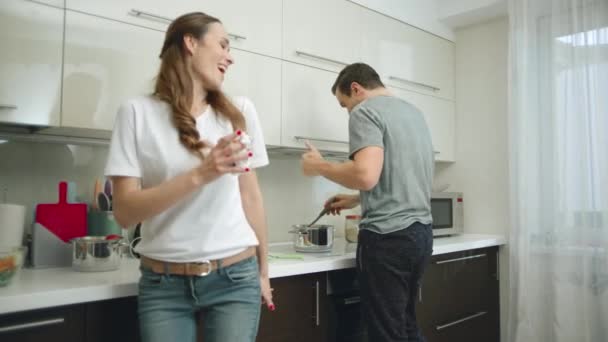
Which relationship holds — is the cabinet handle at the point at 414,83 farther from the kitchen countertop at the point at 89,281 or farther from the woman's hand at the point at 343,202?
the kitchen countertop at the point at 89,281

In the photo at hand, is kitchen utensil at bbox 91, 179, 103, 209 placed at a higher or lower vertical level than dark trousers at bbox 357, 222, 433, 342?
higher

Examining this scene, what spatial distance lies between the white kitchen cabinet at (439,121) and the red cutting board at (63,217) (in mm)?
1736

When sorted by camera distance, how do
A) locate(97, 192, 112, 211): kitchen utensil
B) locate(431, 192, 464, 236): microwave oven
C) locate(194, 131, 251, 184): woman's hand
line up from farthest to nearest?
locate(431, 192, 464, 236): microwave oven, locate(97, 192, 112, 211): kitchen utensil, locate(194, 131, 251, 184): woman's hand

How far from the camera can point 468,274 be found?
7.95 ft

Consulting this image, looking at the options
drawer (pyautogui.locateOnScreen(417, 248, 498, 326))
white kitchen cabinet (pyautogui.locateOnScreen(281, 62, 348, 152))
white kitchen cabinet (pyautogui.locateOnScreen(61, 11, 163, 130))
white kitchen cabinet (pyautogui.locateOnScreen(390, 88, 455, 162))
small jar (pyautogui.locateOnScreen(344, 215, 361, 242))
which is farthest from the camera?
white kitchen cabinet (pyautogui.locateOnScreen(390, 88, 455, 162))

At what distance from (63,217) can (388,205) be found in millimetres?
1098

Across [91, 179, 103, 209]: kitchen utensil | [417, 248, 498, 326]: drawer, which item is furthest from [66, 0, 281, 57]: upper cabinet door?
[417, 248, 498, 326]: drawer

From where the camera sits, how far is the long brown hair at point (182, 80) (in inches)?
43.3

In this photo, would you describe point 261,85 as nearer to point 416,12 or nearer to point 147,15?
point 147,15

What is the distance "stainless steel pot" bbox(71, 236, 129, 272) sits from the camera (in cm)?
146

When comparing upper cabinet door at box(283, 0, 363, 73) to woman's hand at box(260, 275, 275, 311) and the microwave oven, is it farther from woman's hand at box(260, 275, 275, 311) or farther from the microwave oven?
woman's hand at box(260, 275, 275, 311)

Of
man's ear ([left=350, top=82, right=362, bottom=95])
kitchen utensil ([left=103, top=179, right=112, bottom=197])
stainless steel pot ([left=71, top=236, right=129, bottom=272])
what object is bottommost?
stainless steel pot ([left=71, top=236, right=129, bottom=272])

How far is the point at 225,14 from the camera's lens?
183 centimetres

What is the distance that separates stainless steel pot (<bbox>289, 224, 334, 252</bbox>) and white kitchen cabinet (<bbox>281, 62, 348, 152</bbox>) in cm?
37
